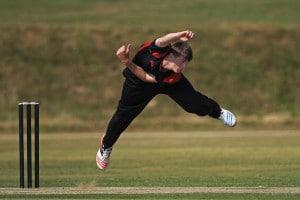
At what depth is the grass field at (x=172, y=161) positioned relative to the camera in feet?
52.5

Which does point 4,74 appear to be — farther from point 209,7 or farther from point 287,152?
point 287,152

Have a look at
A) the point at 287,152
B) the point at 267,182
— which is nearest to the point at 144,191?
the point at 267,182

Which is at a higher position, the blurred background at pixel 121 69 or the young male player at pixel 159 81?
the blurred background at pixel 121 69

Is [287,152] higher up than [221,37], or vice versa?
[221,37]

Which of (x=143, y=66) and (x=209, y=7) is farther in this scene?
(x=209, y=7)

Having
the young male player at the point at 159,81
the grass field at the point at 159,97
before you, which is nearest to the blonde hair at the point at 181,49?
the young male player at the point at 159,81

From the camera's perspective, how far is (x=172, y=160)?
73.7 ft

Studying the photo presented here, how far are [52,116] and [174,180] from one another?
25.6 metres

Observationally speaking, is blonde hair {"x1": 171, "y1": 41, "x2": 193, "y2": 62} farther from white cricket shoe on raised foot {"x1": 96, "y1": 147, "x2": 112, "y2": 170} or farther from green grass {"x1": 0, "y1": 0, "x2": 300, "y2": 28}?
green grass {"x1": 0, "y1": 0, "x2": 300, "y2": 28}

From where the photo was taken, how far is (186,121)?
39.4 metres

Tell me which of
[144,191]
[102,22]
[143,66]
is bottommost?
[144,191]

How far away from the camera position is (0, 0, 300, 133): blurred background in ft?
134

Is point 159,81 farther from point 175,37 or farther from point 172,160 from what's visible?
point 172,160

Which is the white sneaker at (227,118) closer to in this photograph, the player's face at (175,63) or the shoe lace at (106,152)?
the player's face at (175,63)
